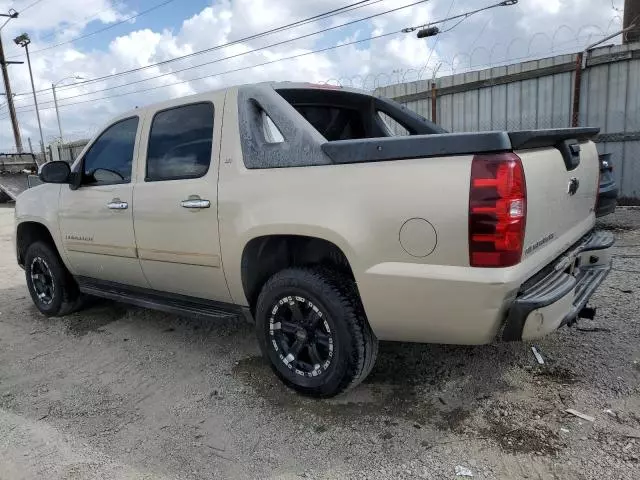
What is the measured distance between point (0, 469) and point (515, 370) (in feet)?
9.91

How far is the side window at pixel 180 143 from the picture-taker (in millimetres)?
3482

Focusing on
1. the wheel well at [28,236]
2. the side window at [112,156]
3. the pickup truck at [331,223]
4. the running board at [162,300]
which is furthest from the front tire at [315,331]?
the wheel well at [28,236]

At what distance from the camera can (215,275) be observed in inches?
135

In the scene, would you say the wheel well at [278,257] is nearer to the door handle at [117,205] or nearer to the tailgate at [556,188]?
the tailgate at [556,188]

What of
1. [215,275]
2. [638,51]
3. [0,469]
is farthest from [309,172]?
[638,51]

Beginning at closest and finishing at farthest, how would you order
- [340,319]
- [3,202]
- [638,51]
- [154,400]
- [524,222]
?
[524,222], [340,319], [154,400], [638,51], [3,202]

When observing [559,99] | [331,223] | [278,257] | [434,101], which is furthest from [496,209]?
[434,101]

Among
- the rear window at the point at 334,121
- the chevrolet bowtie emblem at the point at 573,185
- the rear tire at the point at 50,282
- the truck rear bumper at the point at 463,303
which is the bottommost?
the rear tire at the point at 50,282

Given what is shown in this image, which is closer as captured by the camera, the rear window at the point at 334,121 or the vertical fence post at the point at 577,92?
the rear window at the point at 334,121

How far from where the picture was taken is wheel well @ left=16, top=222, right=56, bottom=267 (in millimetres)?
5133

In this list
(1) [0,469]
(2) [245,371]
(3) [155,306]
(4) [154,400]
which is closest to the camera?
(1) [0,469]

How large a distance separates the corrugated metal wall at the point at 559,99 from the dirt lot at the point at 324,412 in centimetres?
556

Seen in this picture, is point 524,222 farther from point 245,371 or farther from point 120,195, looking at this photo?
point 120,195

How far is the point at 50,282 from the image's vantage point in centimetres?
516
